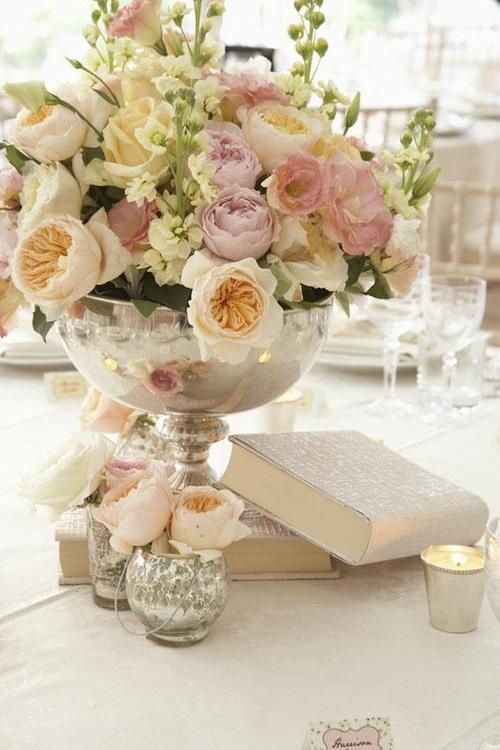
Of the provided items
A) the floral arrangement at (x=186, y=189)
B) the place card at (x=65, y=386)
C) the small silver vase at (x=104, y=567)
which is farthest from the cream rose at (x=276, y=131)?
the place card at (x=65, y=386)

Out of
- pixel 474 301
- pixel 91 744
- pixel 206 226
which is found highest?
pixel 206 226

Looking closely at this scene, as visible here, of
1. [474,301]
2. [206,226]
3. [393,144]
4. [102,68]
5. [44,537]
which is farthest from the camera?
[393,144]

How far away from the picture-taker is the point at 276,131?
1.01 m

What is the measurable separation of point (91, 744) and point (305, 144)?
52 cm

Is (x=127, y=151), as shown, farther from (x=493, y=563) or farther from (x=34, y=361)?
(x=34, y=361)

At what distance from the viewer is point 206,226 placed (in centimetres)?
97

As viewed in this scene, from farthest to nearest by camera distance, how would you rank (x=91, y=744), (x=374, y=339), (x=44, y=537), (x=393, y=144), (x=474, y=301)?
(x=393, y=144)
(x=374, y=339)
(x=474, y=301)
(x=44, y=537)
(x=91, y=744)

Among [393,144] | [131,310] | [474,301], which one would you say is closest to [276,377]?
[131,310]

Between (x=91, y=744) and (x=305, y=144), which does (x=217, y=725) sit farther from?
(x=305, y=144)

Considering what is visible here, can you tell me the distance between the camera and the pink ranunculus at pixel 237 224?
3.17 ft

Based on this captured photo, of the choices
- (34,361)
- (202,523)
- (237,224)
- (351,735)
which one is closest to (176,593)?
(202,523)

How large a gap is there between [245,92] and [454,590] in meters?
0.47

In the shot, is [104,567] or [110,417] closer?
[104,567]

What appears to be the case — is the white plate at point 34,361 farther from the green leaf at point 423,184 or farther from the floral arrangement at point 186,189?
the green leaf at point 423,184
